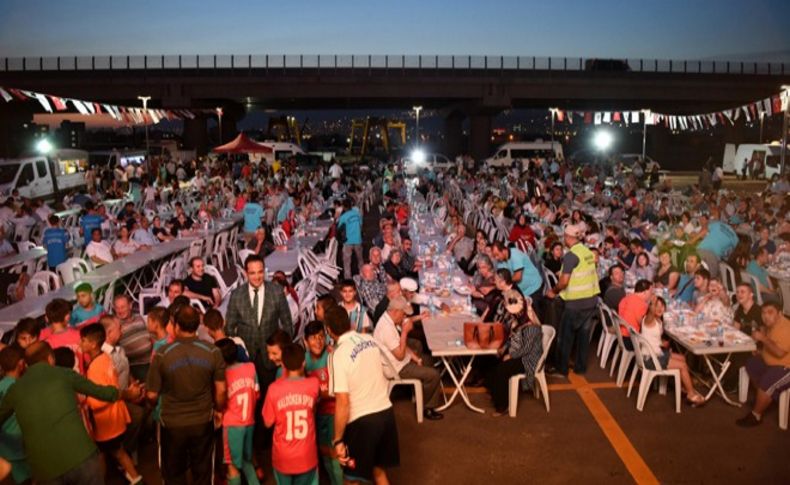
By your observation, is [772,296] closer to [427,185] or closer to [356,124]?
[427,185]

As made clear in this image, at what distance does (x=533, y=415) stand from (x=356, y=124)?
2169 inches

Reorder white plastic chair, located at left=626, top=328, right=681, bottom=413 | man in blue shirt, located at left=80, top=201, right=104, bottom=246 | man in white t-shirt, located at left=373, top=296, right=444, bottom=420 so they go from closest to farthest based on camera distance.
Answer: man in white t-shirt, located at left=373, top=296, right=444, bottom=420
white plastic chair, located at left=626, top=328, right=681, bottom=413
man in blue shirt, located at left=80, top=201, right=104, bottom=246

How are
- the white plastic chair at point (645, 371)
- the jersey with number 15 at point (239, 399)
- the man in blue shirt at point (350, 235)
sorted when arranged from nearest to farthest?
the jersey with number 15 at point (239, 399)
the white plastic chair at point (645, 371)
the man in blue shirt at point (350, 235)

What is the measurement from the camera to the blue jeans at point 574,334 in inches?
309

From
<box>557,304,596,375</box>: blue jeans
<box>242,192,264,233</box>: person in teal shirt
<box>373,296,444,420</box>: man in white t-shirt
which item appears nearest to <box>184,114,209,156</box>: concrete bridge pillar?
<box>242,192,264,233</box>: person in teal shirt

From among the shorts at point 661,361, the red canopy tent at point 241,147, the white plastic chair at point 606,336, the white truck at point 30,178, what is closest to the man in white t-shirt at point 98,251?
the white plastic chair at point 606,336

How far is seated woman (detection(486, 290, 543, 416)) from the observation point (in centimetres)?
668

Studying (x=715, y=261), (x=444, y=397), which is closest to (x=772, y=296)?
(x=715, y=261)

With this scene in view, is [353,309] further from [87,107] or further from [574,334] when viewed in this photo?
[87,107]

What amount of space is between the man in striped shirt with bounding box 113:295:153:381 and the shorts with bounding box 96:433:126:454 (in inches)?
42.1

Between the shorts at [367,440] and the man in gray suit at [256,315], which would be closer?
the shorts at [367,440]

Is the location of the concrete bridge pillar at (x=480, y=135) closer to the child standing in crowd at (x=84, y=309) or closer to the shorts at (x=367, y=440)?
the child standing in crowd at (x=84, y=309)

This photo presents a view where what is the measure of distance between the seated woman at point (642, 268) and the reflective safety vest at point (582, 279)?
6.58 ft

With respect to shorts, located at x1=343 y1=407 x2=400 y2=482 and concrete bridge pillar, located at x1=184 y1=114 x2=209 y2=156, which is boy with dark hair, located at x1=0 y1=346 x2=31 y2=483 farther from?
concrete bridge pillar, located at x1=184 y1=114 x2=209 y2=156
